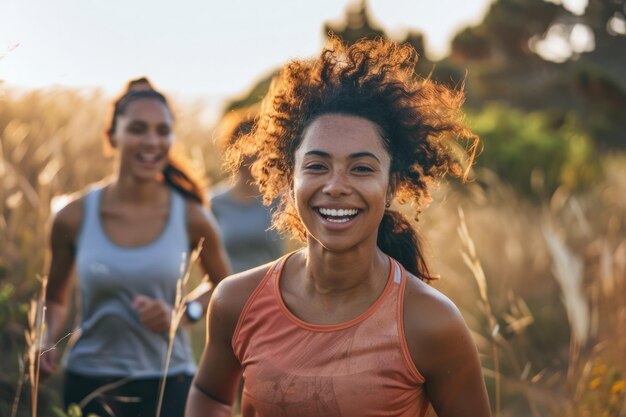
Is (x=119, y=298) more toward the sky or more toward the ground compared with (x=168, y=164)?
more toward the ground

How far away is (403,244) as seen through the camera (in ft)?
11.3

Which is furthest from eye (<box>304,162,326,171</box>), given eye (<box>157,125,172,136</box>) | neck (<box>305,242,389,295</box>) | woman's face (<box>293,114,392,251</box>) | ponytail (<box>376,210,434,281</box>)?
eye (<box>157,125,172,136</box>)

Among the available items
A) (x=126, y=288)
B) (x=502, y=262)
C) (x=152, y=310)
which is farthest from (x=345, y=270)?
(x=502, y=262)

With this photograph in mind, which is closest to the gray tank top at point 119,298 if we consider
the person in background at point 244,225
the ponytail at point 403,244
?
the ponytail at point 403,244

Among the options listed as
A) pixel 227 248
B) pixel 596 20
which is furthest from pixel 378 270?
pixel 596 20

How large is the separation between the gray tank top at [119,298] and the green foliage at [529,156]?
8.85 metres

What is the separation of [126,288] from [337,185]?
2058mm

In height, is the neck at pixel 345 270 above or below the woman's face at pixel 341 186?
below

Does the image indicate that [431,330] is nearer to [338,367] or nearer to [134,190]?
[338,367]

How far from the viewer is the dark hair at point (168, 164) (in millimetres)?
5133

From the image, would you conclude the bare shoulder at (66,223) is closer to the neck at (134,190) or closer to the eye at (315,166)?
the neck at (134,190)

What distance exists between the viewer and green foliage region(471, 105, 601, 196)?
45.6 feet

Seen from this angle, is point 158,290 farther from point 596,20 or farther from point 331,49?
point 596,20

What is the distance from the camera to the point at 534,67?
71.1 ft
